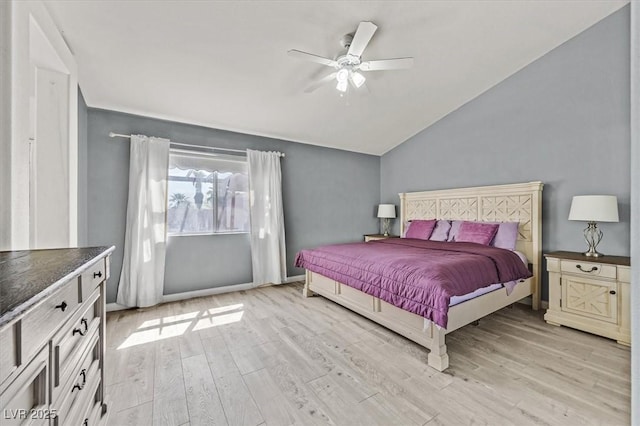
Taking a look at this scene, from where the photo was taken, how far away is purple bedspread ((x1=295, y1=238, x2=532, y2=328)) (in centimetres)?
208

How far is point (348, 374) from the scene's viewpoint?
198 cm

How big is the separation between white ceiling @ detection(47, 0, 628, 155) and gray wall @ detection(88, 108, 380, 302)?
24 cm

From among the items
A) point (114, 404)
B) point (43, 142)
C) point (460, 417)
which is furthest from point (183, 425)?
point (43, 142)

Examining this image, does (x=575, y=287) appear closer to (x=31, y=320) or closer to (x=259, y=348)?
(x=259, y=348)

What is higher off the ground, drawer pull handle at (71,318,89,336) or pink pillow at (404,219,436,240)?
pink pillow at (404,219,436,240)

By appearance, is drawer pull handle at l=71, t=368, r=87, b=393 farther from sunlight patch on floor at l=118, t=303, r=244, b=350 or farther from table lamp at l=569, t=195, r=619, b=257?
table lamp at l=569, t=195, r=619, b=257

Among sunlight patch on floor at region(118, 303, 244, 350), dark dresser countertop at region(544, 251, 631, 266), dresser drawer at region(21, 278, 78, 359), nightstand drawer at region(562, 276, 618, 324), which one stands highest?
dresser drawer at region(21, 278, 78, 359)

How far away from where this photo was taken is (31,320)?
665mm

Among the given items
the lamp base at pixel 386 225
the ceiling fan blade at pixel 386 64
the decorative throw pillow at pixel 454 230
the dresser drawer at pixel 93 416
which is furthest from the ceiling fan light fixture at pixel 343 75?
the lamp base at pixel 386 225

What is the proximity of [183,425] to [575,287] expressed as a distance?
11.9 ft

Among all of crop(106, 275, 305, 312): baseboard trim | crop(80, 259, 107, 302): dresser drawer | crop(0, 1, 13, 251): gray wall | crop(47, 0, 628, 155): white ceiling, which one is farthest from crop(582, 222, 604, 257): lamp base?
crop(0, 1, 13, 251): gray wall

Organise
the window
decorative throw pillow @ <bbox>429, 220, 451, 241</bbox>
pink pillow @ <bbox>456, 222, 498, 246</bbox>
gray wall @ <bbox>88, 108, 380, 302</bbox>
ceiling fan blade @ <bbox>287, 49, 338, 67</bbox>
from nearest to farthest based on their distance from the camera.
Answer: ceiling fan blade @ <bbox>287, 49, 338, 67</bbox>, gray wall @ <bbox>88, 108, 380, 302</bbox>, pink pillow @ <bbox>456, 222, 498, 246</bbox>, the window, decorative throw pillow @ <bbox>429, 220, 451, 241</bbox>

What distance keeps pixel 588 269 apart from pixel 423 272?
6.00ft

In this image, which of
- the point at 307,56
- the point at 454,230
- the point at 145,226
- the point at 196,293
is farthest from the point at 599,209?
the point at 145,226
